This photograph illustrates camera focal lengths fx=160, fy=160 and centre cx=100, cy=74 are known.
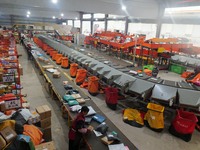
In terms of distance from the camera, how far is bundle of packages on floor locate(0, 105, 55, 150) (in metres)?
2.09

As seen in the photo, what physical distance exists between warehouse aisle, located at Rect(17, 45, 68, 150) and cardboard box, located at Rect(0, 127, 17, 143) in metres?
1.38

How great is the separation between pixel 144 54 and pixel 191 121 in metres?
7.75

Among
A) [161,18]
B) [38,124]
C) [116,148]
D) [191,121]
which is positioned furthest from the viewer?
[161,18]

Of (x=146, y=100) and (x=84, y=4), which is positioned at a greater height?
(x=84, y=4)

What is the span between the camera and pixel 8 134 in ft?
7.14

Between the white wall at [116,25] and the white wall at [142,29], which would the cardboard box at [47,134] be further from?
the white wall at [116,25]

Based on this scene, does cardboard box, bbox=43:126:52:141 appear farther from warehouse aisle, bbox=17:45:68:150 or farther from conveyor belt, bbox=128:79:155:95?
conveyor belt, bbox=128:79:155:95

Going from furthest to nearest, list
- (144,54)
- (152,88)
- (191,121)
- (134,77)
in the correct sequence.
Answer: (144,54) < (134,77) < (152,88) < (191,121)

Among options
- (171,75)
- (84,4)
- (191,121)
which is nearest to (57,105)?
(191,121)

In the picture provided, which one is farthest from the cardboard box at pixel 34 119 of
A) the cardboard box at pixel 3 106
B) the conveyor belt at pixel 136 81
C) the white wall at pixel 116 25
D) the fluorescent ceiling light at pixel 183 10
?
the white wall at pixel 116 25

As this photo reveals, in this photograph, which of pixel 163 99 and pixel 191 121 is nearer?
pixel 191 121

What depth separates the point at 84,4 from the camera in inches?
436

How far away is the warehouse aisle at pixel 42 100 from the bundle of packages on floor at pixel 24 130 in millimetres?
320

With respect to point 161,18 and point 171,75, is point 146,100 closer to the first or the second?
point 171,75
